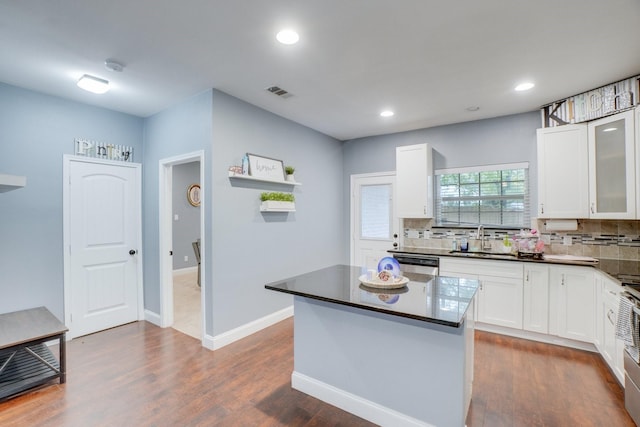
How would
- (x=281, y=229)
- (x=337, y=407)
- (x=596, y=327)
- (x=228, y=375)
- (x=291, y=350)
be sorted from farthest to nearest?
(x=281, y=229) → (x=291, y=350) → (x=596, y=327) → (x=228, y=375) → (x=337, y=407)

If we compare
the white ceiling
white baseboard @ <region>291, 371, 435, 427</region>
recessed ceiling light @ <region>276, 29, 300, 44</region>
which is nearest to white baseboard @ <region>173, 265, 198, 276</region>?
the white ceiling

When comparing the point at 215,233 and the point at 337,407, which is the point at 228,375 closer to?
the point at 337,407

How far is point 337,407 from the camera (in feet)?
7.14

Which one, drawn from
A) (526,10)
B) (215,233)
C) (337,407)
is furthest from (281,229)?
(526,10)

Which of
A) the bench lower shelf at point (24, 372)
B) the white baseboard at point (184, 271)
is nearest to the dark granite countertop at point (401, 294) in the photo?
the bench lower shelf at point (24, 372)

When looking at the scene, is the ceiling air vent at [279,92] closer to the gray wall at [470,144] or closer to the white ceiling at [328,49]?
the white ceiling at [328,49]

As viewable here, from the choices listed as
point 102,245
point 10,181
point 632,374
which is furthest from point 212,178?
point 632,374

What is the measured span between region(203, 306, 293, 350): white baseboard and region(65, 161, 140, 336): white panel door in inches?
59.0

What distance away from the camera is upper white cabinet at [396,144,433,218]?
4.22m

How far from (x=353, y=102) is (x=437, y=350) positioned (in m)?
2.77

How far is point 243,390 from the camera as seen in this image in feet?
7.96

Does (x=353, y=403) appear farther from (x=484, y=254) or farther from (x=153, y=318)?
(x=153, y=318)

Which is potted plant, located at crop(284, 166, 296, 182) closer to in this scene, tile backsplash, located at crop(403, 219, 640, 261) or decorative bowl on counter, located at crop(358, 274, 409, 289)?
decorative bowl on counter, located at crop(358, 274, 409, 289)

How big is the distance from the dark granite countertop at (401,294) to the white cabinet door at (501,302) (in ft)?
4.89
